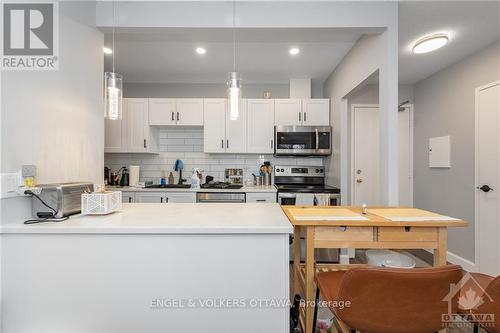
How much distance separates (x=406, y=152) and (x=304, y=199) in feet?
6.80

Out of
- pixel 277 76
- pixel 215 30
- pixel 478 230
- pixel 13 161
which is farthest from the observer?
pixel 277 76

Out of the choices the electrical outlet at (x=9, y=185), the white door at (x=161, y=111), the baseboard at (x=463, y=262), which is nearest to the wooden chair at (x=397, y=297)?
the electrical outlet at (x=9, y=185)

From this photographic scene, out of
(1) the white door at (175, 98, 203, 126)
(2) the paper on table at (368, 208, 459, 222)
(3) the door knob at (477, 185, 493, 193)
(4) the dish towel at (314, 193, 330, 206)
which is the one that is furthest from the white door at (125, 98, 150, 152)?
(3) the door knob at (477, 185, 493, 193)

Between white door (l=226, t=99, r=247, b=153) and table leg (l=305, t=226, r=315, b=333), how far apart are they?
7.42 feet

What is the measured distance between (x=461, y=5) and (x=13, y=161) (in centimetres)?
344

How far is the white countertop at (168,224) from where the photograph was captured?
120 centimetres

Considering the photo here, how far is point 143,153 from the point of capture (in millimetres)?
3738

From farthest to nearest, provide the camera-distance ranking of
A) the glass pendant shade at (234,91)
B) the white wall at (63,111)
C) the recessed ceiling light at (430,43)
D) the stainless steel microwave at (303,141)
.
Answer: the stainless steel microwave at (303,141)
the recessed ceiling light at (430,43)
the glass pendant shade at (234,91)
the white wall at (63,111)

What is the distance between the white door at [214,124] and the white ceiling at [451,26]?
90.8 inches

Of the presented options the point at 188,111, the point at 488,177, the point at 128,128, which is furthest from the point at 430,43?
the point at 128,128

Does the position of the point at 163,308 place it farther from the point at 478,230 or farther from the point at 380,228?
the point at 478,230

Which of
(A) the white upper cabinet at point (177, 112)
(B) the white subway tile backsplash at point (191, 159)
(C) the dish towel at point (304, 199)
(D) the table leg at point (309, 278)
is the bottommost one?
(D) the table leg at point (309, 278)

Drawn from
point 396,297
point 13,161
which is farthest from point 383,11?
point 13,161

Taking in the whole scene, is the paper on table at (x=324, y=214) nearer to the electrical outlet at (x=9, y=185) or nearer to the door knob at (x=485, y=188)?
the electrical outlet at (x=9, y=185)
